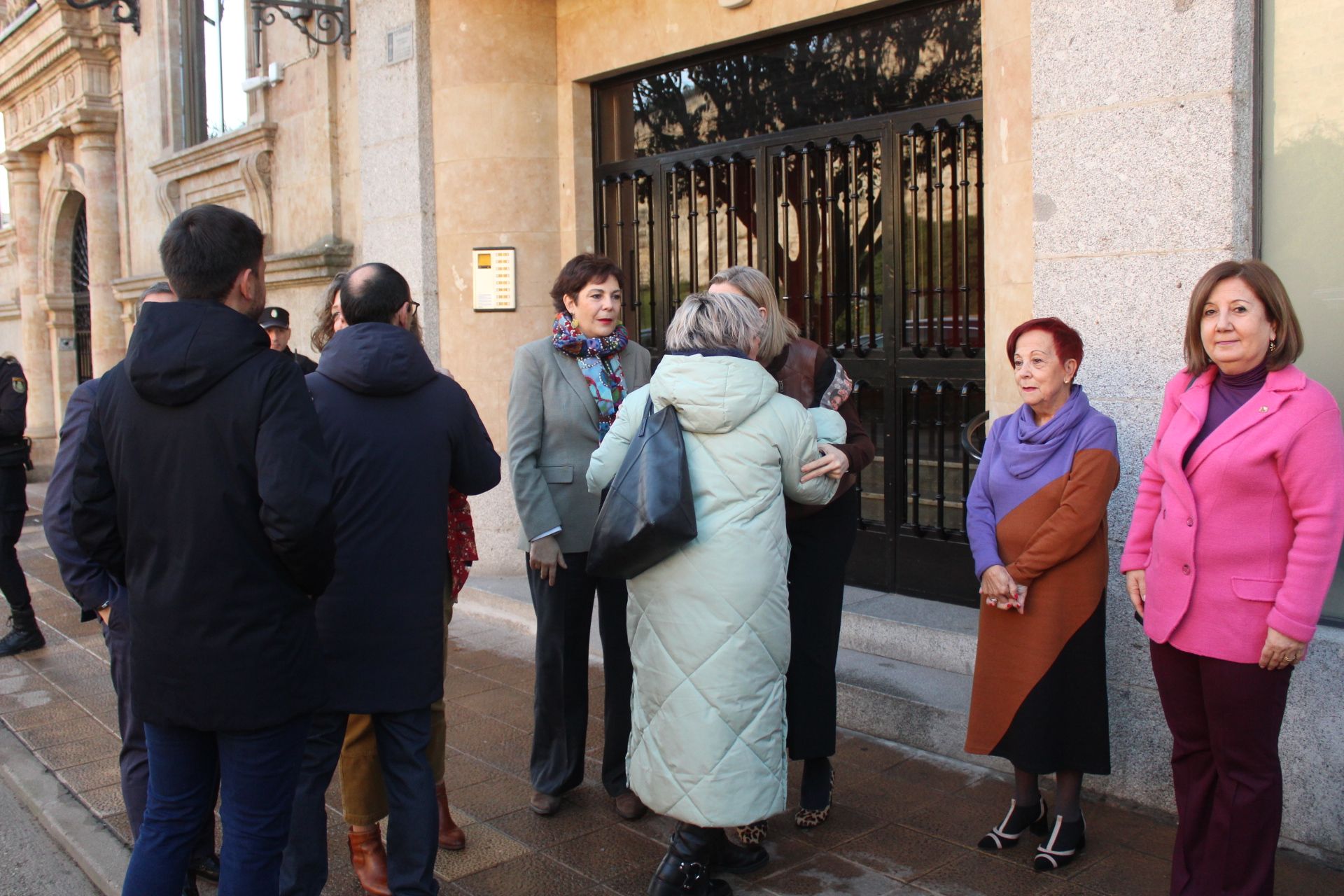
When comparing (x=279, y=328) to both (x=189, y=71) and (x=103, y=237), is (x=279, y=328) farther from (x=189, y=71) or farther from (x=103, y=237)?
(x=103, y=237)

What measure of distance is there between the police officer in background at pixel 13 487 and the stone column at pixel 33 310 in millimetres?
10388

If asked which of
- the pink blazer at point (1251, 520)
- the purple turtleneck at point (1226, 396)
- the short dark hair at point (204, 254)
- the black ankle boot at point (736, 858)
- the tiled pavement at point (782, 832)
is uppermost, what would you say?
the short dark hair at point (204, 254)

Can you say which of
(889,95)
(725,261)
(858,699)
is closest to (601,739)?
(858,699)

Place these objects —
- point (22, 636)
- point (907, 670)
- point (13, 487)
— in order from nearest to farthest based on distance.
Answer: point (907, 670)
point (13, 487)
point (22, 636)

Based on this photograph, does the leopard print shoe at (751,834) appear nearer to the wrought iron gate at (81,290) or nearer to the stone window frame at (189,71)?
the stone window frame at (189,71)

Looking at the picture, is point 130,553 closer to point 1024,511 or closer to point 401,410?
point 401,410

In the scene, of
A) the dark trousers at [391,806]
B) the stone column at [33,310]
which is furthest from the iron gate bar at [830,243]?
the stone column at [33,310]

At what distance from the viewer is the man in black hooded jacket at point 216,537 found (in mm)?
2654

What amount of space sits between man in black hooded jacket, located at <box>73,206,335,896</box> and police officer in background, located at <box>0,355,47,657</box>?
162 inches

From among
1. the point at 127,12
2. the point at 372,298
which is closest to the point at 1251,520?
the point at 372,298

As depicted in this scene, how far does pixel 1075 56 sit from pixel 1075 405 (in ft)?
4.36

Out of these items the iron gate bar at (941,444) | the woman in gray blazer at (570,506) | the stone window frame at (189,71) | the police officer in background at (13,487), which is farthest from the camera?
the stone window frame at (189,71)

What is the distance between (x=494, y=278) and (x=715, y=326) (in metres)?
4.46

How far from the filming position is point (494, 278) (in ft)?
24.8
